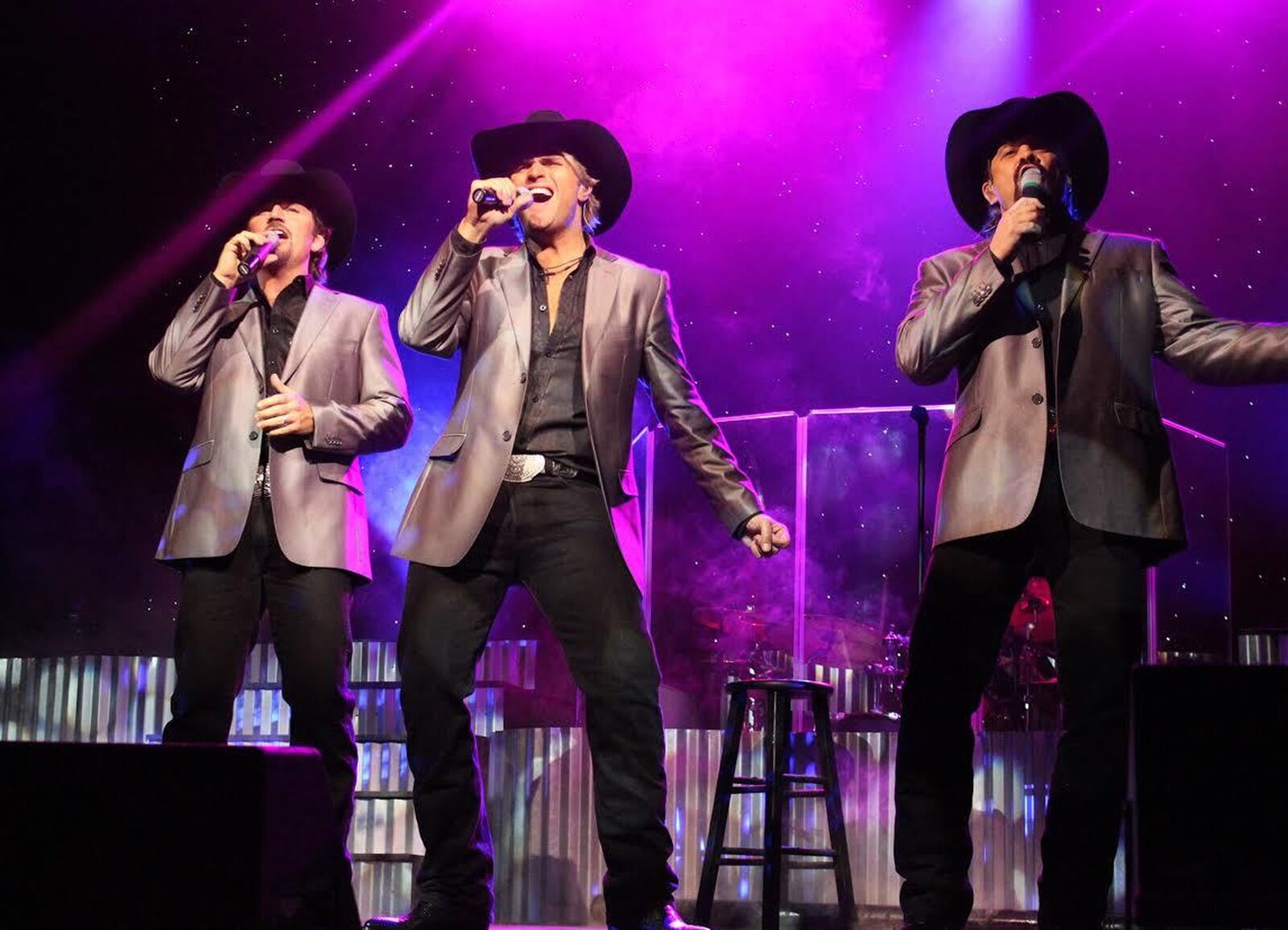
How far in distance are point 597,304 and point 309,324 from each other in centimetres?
86

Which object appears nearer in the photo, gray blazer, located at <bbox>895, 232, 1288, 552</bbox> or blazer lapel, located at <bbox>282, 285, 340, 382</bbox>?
gray blazer, located at <bbox>895, 232, 1288, 552</bbox>

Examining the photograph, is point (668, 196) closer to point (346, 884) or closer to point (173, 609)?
point (173, 609)

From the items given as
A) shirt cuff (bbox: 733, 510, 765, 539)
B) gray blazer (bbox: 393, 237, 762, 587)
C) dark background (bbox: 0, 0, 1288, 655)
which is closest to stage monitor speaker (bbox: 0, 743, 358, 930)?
gray blazer (bbox: 393, 237, 762, 587)

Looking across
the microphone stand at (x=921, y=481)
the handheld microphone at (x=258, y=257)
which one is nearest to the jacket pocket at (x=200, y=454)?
the handheld microphone at (x=258, y=257)

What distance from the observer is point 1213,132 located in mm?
7207

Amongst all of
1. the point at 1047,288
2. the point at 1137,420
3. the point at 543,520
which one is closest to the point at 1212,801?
the point at 1137,420

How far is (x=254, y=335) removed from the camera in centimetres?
391

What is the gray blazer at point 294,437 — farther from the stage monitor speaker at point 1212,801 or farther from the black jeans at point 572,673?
the stage monitor speaker at point 1212,801

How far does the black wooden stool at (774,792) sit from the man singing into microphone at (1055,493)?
133cm

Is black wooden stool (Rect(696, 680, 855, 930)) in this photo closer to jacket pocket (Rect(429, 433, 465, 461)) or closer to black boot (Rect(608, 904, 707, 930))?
black boot (Rect(608, 904, 707, 930))

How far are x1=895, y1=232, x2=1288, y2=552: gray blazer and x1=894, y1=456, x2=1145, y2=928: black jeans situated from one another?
6cm

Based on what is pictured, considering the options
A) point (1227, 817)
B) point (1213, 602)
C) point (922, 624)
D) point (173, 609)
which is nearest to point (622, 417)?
point (922, 624)

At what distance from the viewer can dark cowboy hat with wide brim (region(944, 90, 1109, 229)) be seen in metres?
3.40

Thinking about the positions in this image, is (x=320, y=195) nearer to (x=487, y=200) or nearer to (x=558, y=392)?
(x=487, y=200)
